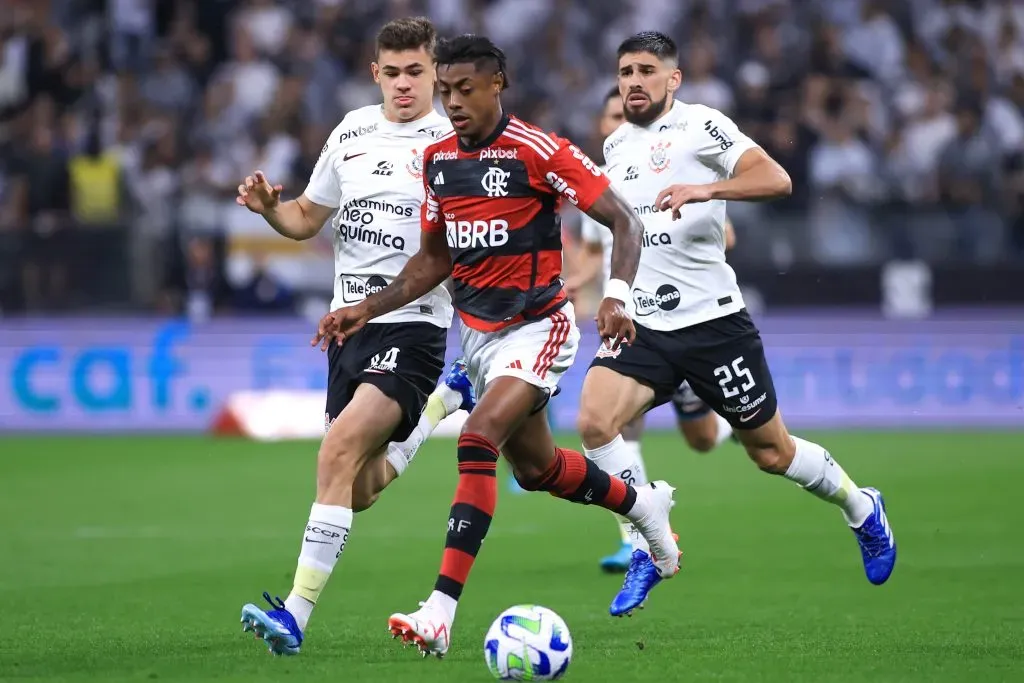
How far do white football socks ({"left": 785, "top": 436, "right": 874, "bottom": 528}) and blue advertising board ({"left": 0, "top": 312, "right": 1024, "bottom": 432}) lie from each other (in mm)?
8593

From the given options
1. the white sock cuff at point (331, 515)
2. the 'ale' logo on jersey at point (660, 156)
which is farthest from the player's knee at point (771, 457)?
the white sock cuff at point (331, 515)

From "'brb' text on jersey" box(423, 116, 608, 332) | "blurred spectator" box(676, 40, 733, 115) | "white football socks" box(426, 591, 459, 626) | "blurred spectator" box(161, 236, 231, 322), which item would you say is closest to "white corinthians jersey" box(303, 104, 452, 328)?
"'brb' text on jersey" box(423, 116, 608, 332)

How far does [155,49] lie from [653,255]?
1359 cm

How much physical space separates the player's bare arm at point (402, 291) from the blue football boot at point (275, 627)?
121cm

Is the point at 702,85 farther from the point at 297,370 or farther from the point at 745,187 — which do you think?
the point at 745,187

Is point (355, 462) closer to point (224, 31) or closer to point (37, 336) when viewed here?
point (37, 336)

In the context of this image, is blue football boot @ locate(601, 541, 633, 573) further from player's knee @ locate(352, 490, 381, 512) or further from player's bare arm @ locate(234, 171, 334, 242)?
player's bare arm @ locate(234, 171, 334, 242)

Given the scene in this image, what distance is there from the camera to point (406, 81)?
24.6ft

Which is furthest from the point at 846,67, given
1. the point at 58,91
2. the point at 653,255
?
the point at 653,255

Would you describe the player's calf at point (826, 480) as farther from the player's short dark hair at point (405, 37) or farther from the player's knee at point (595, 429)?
the player's short dark hair at point (405, 37)

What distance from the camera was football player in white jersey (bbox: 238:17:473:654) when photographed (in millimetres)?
6988

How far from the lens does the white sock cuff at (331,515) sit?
674 centimetres

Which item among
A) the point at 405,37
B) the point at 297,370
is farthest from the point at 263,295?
the point at 405,37

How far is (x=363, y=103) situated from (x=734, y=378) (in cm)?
1204
